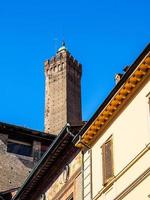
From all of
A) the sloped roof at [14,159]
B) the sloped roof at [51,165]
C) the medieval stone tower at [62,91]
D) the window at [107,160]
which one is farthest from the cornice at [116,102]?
the medieval stone tower at [62,91]

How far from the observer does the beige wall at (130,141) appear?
15305 mm

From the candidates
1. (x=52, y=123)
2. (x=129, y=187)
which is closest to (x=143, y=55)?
(x=129, y=187)

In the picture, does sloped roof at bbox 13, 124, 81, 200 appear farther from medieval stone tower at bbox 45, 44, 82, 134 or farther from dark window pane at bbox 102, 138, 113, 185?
medieval stone tower at bbox 45, 44, 82, 134

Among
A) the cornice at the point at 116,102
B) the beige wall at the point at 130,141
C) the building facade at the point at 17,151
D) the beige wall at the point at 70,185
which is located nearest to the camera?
the beige wall at the point at 130,141

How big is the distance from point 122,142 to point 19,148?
20063mm

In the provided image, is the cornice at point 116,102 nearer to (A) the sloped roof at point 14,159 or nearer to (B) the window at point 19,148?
(A) the sloped roof at point 14,159

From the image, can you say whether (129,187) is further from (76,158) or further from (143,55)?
(76,158)

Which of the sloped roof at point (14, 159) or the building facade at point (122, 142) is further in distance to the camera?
Answer: the sloped roof at point (14, 159)

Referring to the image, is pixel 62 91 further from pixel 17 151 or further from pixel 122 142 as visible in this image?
pixel 122 142

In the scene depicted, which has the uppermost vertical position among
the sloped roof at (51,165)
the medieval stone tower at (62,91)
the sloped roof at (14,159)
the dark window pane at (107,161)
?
the medieval stone tower at (62,91)

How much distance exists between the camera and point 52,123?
61.8m

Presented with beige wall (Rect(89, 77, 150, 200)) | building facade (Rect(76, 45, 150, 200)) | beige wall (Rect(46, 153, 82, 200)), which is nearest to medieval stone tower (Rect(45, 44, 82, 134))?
beige wall (Rect(46, 153, 82, 200))

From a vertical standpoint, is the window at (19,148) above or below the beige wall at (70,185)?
above

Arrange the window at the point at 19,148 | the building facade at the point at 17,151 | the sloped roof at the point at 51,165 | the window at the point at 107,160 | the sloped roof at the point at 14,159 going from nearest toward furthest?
the window at the point at 107,160 → the sloped roof at the point at 51,165 → the sloped roof at the point at 14,159 → the building facade at the point at 17,151 → the window at the point at 19,148
